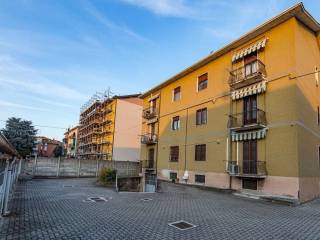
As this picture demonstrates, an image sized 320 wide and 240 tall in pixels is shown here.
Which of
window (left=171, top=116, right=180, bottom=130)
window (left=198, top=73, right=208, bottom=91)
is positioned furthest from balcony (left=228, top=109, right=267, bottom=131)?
window (left=171, top=116, right=180, bottom=130)

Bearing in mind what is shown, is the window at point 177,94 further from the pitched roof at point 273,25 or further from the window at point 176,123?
the pitched roof at point 273,25

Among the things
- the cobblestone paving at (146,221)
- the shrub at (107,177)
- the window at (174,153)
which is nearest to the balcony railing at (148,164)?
the window at (174,153)

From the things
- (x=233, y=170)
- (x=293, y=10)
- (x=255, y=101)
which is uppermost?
(x=293, y=10)

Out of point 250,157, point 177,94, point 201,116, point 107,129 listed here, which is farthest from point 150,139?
point 107,129

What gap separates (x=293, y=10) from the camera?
14.8 metres

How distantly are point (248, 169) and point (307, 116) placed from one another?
4899 mm

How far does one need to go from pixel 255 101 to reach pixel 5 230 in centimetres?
1513

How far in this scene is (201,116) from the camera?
2181cm

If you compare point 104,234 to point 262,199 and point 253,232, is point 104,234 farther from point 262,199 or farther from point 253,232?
point 262,199

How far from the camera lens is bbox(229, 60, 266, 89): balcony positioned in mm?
16328

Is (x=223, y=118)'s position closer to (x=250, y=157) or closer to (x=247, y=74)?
(x=247, y=74)

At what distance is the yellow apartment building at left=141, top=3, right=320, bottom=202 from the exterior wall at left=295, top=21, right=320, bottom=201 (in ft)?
0.18

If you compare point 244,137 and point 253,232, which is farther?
point 244,137

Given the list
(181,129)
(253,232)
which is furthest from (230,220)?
(181,129)
